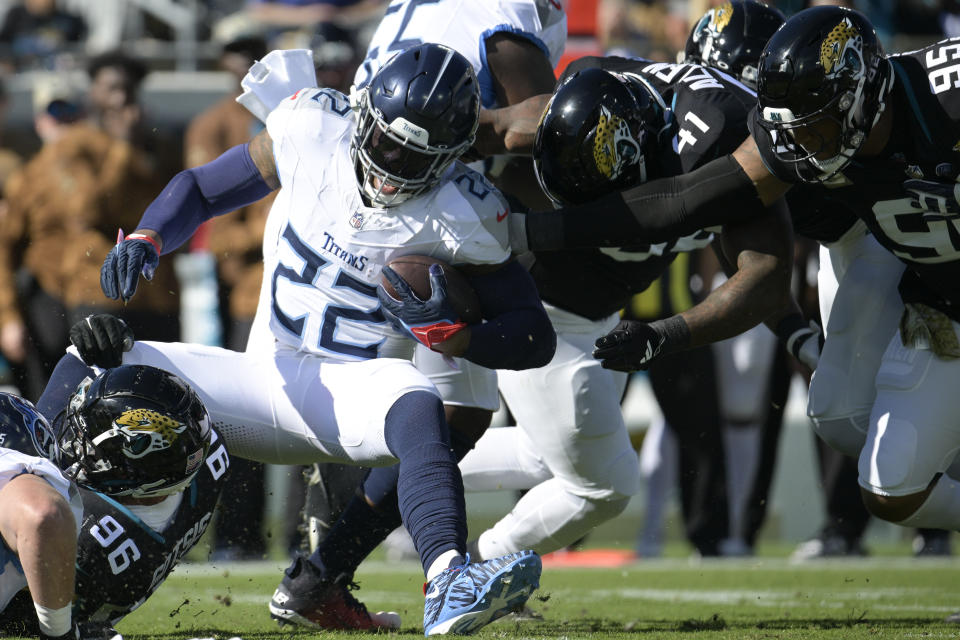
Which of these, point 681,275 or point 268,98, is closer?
point 268,98

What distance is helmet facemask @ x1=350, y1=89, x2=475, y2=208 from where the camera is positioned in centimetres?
370

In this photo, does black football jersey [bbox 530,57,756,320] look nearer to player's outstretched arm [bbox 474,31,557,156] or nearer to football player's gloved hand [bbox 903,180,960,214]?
player's outstretched arm [bbox 474,31,557,156]

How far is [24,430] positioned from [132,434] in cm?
27

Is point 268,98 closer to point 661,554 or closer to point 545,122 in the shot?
point 545,122

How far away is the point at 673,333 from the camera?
3947 mm

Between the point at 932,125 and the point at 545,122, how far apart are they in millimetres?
1092

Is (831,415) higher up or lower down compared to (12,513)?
lower down

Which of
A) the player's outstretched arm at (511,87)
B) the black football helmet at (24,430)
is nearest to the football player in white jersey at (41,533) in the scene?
the black football helmet at (24,430)

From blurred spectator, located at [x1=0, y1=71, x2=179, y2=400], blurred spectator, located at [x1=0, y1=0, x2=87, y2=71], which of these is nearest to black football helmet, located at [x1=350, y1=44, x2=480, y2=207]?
blurred spectator, located at [x1=0, y1=71, x2=179, y2=400]

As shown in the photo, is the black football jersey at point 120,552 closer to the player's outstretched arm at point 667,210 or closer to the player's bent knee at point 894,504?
the player's outstretched arm at point 667,210

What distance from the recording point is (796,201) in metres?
4.43

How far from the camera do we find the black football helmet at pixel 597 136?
4.05 m

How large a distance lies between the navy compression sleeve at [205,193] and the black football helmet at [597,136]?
86 centimetres

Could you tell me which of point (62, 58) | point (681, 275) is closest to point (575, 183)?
point (681, 275)
